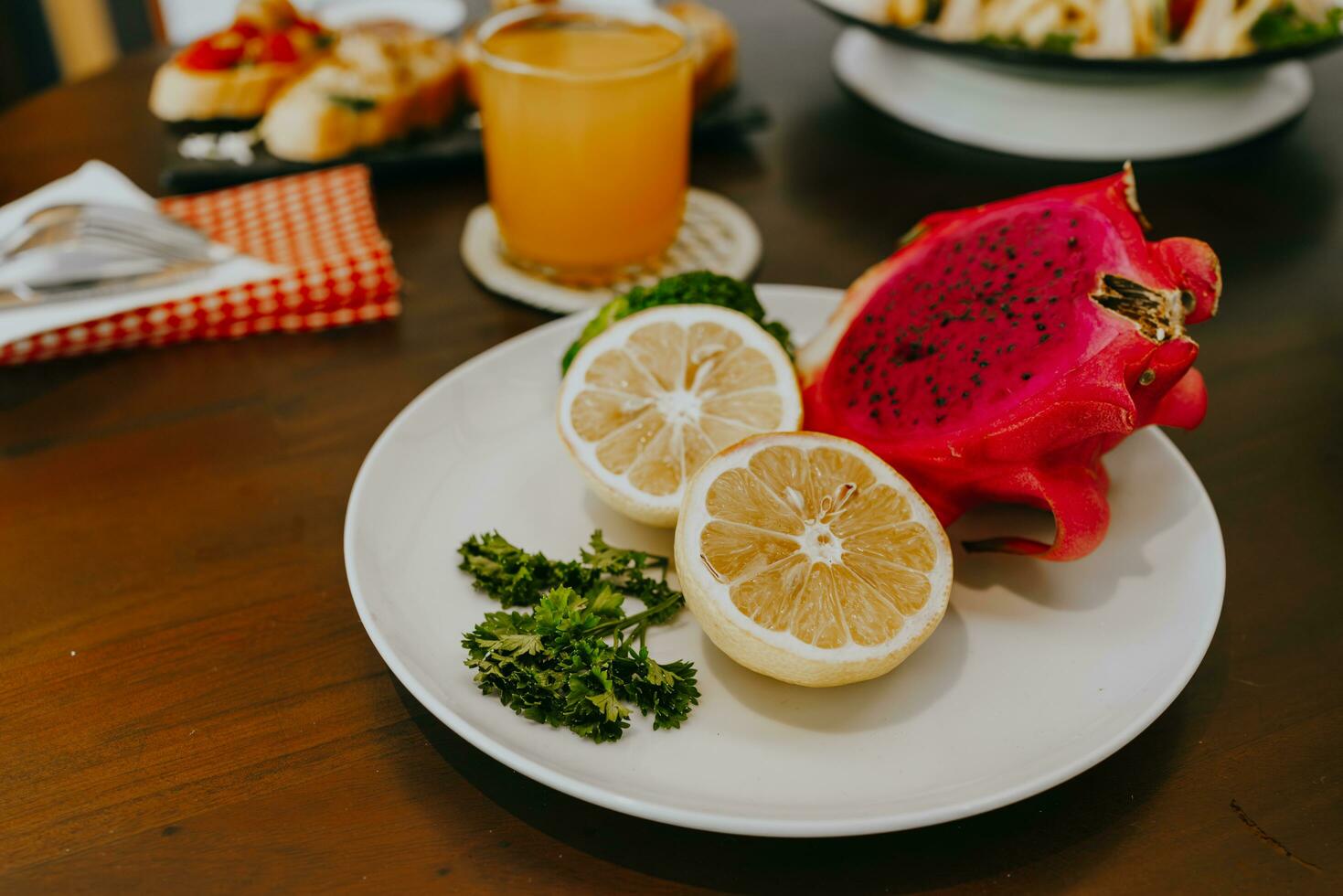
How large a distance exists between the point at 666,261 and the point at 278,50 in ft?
3.02

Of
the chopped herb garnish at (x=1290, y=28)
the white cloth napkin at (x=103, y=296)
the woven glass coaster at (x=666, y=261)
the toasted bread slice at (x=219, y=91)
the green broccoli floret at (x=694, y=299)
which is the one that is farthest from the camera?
the toasted bread slice at (x=219, y=91)

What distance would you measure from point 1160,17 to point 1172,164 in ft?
0.81

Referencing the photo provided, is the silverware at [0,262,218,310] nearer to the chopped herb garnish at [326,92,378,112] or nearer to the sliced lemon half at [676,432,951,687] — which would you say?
the chopped herb garnish at [326,92,378,112]

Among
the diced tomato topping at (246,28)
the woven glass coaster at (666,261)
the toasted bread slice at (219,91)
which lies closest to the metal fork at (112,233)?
the woven glass coaster at (666,261)

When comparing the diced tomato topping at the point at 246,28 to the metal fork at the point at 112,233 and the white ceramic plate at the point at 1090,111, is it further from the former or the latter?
the white ceramic plate at the point at 1090,111

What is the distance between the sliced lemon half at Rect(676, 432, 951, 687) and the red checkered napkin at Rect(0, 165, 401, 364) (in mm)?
762

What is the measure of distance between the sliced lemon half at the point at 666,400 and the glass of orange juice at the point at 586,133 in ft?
1.42

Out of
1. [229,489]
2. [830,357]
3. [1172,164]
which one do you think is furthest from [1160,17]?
[229,489]

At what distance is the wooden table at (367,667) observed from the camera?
2.59ft

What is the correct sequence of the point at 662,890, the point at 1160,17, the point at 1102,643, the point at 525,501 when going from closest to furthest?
the point at 662,890 < the point at 1102,643 < the point at 525,501 < the point at 1160,17

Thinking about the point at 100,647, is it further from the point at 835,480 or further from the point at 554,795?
the point at 835,480

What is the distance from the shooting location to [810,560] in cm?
87

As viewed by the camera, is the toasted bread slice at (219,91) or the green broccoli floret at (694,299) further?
the toasted bread slice at (219,91)

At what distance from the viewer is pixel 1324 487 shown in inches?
46.5
